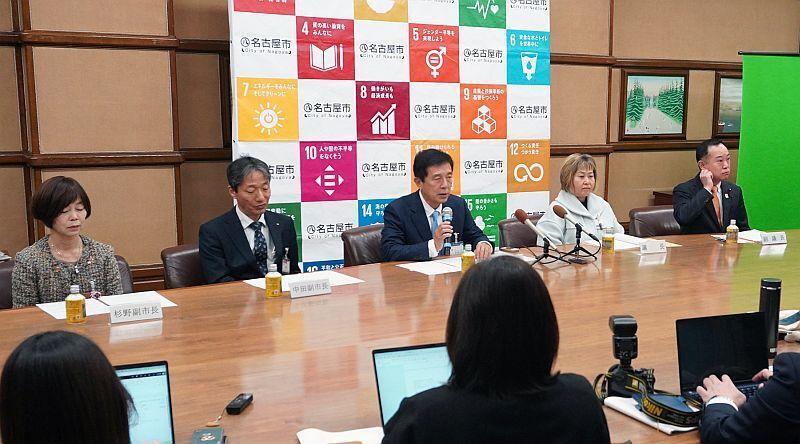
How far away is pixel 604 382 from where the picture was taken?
205 cm

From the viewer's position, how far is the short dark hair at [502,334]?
4.32 feet

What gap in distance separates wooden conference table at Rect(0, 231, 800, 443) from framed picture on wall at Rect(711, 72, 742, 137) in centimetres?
368

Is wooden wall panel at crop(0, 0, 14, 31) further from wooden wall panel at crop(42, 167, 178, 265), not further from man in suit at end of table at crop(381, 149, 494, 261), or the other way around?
man in suit at end of table at crop(381, 149, 494, 261)

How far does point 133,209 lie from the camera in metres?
4.61

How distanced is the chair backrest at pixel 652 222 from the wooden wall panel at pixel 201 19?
2.99 meters

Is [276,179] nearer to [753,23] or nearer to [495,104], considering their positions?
[495,104]

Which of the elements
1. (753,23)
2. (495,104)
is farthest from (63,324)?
(753,23)

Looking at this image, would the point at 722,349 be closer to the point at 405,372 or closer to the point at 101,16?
the point at 405,372

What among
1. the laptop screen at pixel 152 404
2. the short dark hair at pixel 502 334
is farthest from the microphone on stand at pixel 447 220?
the short dark hair at pixel 502 334

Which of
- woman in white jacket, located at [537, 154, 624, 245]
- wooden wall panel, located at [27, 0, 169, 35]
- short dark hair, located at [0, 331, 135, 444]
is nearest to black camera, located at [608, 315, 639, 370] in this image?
short dark hair, located at [0, 331, 135, 444]

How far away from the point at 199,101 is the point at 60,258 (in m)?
2.10

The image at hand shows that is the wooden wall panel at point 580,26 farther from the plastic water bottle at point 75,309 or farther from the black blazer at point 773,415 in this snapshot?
the black blazer at point 773,415

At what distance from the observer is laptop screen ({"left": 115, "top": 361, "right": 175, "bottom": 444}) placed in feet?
5.47

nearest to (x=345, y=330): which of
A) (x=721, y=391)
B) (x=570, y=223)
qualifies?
(x=721, y=391)
